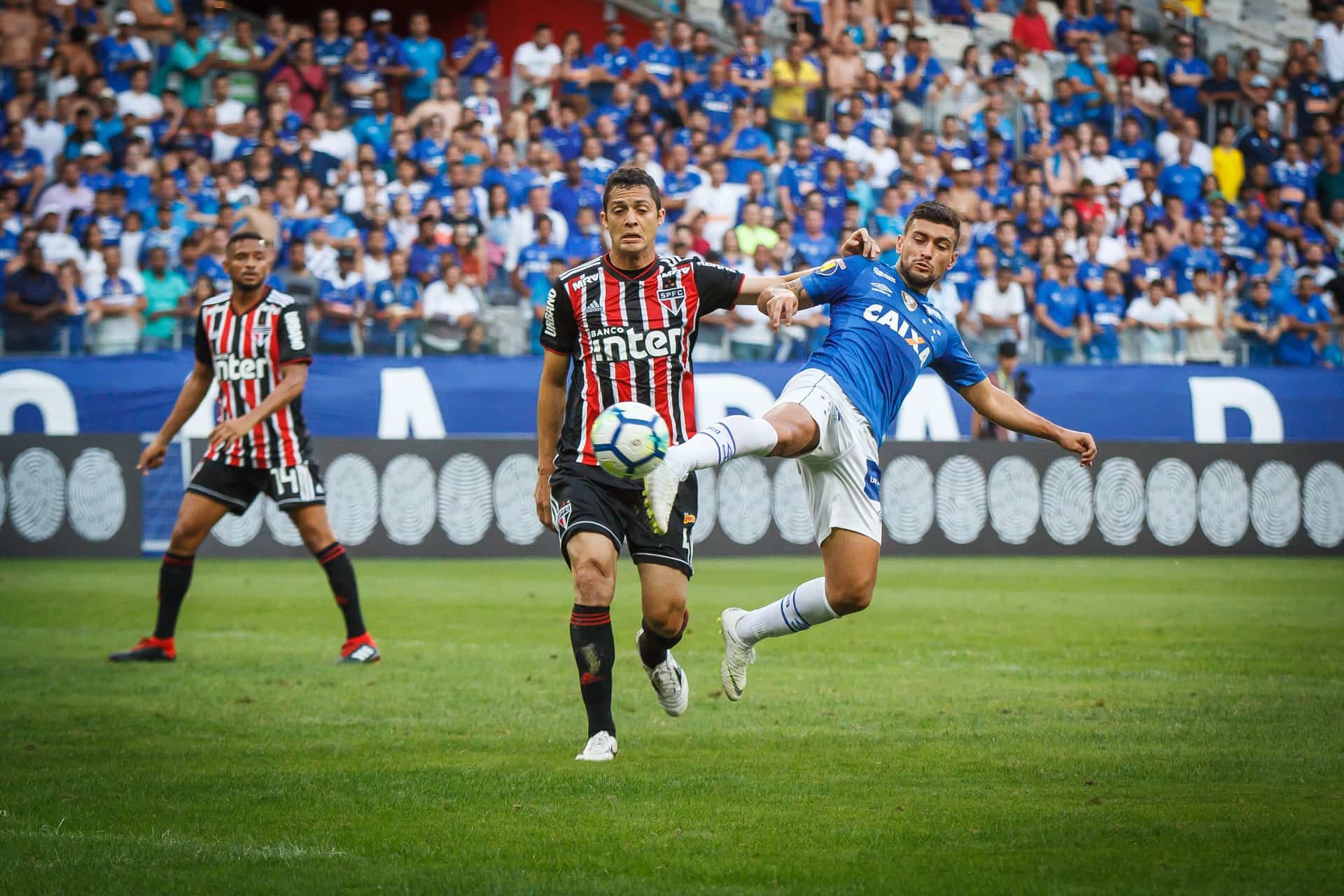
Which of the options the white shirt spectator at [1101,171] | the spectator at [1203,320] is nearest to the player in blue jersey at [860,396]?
the spectator at [1203,320]

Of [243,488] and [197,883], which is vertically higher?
[243,488]

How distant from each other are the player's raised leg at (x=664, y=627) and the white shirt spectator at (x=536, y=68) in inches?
630

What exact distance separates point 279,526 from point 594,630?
10.8 meters

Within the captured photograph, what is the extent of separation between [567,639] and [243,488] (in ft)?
8.00

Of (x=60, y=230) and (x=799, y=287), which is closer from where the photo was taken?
(x=799, y=287)

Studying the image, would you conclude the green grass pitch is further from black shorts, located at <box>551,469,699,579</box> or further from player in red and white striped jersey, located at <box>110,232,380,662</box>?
black shorts, located at <box>551,469,699,579</box>

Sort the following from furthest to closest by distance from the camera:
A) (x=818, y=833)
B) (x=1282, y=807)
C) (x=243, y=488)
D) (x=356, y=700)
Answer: (x=243, y=488) → (x=356, y=700) → (x=1282, y=807) → (x=818, y=833)

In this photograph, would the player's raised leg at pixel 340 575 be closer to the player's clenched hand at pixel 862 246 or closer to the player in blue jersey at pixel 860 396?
the player in blue jersey at pixel 860 396

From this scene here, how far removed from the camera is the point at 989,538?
17.9 m

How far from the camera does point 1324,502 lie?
18.4 metres

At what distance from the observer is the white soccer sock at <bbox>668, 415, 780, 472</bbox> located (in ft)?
19.5

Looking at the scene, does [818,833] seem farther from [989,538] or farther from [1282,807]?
[989,538]

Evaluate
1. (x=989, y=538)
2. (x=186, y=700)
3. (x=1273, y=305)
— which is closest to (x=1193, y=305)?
(x=1273, y=305)

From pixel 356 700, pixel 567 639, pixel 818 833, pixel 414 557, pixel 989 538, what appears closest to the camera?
pixel 818 833
